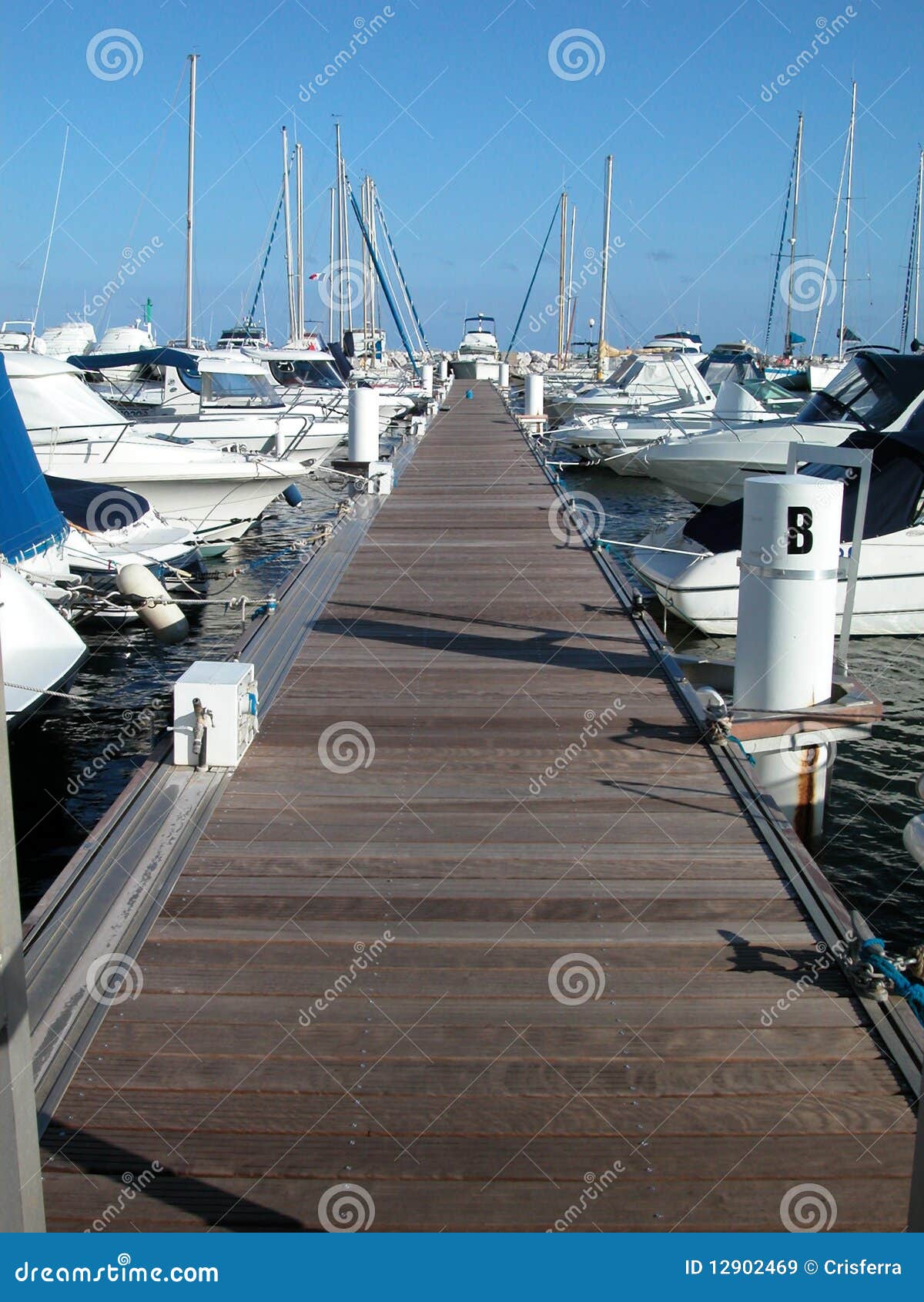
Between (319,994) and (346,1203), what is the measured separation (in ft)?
2.70

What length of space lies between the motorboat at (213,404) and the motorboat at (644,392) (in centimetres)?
771

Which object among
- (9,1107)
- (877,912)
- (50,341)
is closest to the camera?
(9,1107)

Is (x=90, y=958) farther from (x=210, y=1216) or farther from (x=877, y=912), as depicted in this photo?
(x=877, y=912)

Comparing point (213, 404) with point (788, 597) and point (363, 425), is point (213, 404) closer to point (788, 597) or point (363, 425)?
point (363, 425)

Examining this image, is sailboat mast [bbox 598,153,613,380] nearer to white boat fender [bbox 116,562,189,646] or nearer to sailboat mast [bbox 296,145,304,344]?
sailboat mast [bbox 296,145,304,344]

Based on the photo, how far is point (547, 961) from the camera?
3.60 metres

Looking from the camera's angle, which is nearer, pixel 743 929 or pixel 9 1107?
pixel 9 1107

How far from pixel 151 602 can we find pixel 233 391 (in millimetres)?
12669

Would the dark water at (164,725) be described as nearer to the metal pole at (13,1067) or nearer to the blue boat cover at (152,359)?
the metal pole at (13,1067)

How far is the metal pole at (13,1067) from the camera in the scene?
1.84m

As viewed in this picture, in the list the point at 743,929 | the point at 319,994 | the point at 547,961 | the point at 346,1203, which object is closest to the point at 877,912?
the point at 743,929

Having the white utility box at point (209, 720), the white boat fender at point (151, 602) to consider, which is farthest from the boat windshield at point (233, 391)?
the white utility box at point (209, 720)

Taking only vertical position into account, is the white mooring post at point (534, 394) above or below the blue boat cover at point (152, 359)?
below

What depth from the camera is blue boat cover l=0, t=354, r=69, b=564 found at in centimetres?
1089
